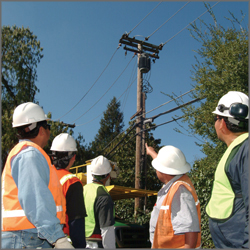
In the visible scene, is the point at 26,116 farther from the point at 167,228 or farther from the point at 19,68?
the point at 19,68

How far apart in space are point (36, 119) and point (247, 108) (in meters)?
1.93

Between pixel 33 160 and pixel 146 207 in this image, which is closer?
pixel 33 160

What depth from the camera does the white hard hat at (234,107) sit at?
2629 mm

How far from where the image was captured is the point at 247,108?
2641mm

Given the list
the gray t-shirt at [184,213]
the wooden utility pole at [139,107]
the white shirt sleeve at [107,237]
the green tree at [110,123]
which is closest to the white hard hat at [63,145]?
the white shirt sleeve at [107,237]

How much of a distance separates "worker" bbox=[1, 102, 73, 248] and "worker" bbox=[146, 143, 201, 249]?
1.03m

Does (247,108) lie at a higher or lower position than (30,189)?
higher

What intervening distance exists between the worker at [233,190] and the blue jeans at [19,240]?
1444mm

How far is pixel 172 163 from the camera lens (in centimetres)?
322

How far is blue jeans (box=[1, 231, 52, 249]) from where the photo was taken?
220 cm

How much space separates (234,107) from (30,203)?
1.90 m

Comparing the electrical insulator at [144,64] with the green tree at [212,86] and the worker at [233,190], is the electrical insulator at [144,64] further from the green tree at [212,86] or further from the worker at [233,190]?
the worker at [233,190]

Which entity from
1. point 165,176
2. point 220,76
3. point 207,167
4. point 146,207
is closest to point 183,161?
point 165,176

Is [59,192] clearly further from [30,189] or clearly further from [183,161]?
[183,161]
